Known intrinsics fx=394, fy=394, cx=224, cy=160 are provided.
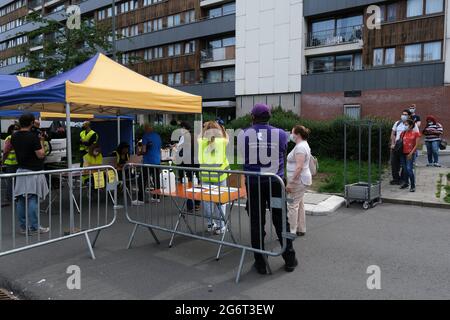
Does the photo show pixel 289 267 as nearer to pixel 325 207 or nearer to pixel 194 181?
pixel 194 181

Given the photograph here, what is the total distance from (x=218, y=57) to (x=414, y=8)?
16.4 meters

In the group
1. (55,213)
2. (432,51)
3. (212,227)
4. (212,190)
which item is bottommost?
(55,213)

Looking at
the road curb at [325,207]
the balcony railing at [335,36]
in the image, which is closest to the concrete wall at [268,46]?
the balcony railing at [335,36]

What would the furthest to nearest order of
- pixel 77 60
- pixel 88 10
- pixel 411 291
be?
pixel 88 10 < pixel 77 60 < pixel 411 291

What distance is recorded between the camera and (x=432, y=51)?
23.9 m

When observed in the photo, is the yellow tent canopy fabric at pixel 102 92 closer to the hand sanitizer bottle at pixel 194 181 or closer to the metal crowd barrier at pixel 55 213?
the metal crowd barrier at pixel 55 213

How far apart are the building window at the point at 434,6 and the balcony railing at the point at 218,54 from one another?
15.1 meters

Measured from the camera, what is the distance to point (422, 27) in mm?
24047

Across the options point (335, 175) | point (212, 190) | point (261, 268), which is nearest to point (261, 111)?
point (212, 190)

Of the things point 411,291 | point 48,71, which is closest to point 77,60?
point 48,71

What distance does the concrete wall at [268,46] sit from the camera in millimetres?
29141
